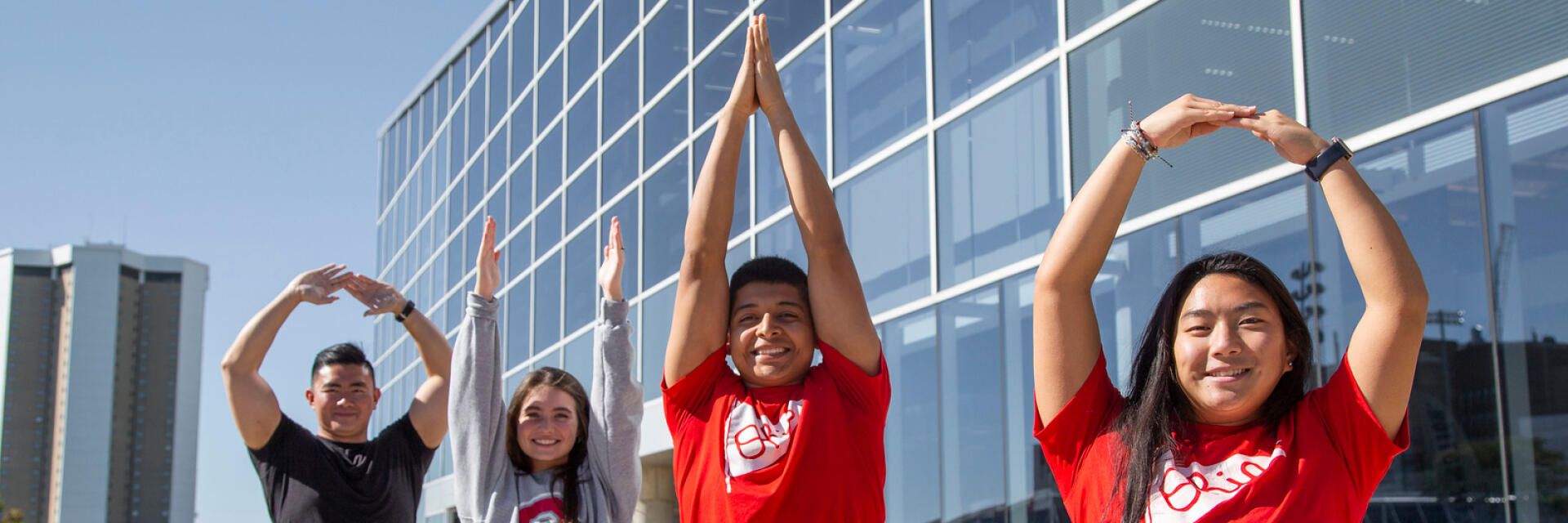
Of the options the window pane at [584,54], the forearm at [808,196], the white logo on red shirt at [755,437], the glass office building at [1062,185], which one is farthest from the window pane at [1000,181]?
the window pane at [584,54]

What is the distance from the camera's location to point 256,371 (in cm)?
424

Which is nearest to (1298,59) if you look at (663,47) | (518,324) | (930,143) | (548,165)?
(930,143)

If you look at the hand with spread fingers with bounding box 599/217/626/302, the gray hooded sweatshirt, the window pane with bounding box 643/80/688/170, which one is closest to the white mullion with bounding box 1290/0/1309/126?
the hand with spread fingers with bounding box 599/217/626/302

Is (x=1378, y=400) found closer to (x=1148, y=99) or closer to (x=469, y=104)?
(x=1148, y=99)

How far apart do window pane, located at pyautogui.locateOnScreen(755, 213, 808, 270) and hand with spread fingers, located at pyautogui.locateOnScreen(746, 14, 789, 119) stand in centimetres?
689

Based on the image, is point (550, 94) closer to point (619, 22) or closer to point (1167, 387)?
point (619, 22)

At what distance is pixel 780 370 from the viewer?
296cm

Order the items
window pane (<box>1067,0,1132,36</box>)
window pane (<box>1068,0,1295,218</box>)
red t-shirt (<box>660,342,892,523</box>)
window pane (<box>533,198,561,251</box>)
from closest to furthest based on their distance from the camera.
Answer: red t-shirt (<box>660,342,892,523</box>), window pane (<box>1068,0,1295,218</box>), window pane (<box>1067,0,1132,36</box>), window pane (<box>533,198,561,251</box>)

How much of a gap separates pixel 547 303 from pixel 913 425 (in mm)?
8225

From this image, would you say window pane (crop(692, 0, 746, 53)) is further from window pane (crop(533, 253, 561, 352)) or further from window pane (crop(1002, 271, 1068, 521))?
window pane (crop(1002, 271, 1068, 521))

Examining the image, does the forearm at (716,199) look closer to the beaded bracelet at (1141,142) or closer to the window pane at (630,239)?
the beaded bracelet at (1141,142)

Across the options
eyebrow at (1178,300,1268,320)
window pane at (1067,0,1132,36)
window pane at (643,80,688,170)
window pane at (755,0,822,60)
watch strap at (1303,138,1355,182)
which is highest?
window pane at (755,0,822,60)

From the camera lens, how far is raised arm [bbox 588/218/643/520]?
377cm

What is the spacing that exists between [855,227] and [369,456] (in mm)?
6217
